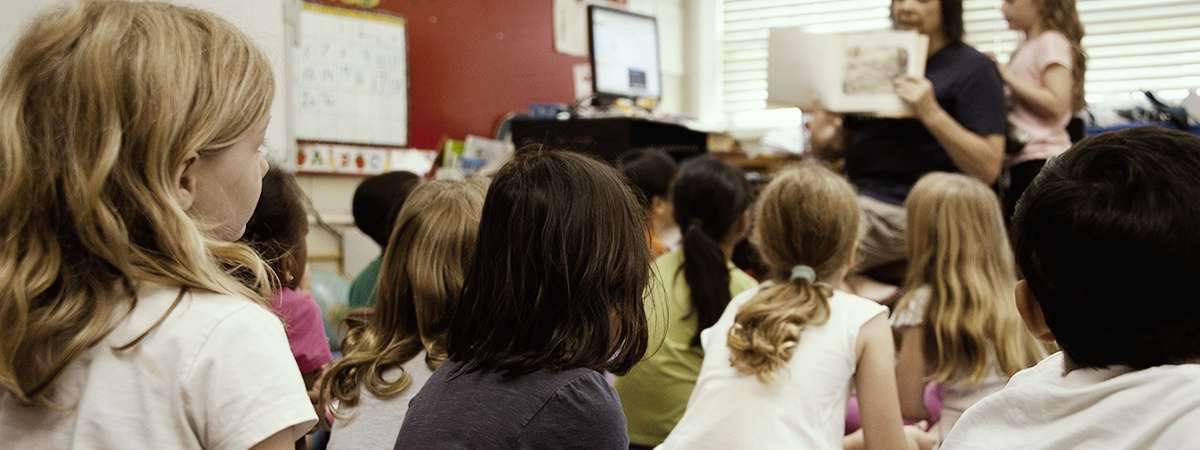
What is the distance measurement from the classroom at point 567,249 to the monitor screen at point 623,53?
0.07ft

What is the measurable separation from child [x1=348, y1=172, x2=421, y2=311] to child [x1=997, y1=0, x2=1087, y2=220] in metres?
1.60

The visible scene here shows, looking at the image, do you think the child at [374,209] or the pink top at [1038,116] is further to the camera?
the pink top at [1038,116]

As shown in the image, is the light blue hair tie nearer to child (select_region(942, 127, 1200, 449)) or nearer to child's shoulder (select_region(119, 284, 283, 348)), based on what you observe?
child (select_region(942, 127, 1200, 449))

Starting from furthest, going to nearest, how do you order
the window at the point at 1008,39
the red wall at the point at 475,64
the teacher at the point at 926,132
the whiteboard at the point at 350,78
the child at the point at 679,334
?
the window at the point at 1008,39, the red wall at the point at 475,64, the whiteboard at the point at 350,78, the teacher at the point at 926,132, the child at the point at 679,334

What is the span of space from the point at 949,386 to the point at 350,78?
2329 millimetres

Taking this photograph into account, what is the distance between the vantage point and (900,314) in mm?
1775

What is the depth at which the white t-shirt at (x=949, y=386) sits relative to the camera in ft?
5.42

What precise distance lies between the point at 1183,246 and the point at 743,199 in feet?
4.55

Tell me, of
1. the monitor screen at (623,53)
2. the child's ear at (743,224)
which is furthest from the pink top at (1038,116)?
the monitor screen at (623,53)

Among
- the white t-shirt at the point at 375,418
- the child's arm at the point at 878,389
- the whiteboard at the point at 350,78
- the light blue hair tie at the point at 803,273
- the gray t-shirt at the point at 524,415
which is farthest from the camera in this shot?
the whiteboard at the point at 350,78

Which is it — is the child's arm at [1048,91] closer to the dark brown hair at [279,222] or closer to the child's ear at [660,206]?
the child's ear at [660,206]

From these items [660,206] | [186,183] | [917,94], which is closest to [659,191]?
[660,206]

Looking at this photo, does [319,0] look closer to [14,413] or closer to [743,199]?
[743,199]

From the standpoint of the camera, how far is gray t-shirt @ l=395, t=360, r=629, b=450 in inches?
35.9
